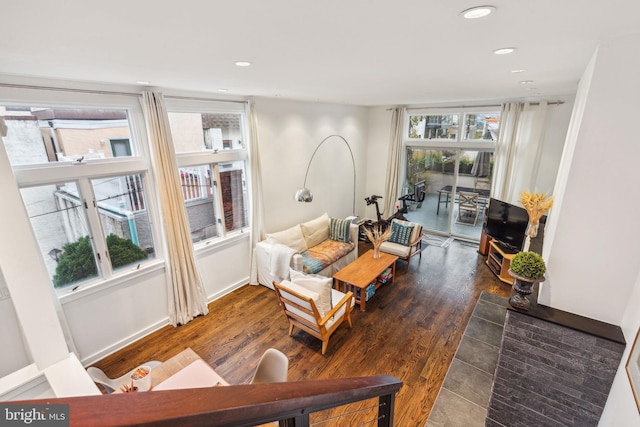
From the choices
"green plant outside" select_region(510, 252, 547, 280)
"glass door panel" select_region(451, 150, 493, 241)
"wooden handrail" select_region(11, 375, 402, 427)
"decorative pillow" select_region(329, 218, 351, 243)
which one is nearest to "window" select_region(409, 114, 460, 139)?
"glass door panel" select_region(451, 150, 493, 241)

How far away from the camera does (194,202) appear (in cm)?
424

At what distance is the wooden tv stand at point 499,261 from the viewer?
15.7 feet

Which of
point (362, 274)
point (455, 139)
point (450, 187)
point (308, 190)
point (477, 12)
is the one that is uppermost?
point (477, 12)

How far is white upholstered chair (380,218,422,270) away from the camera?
17.4ft

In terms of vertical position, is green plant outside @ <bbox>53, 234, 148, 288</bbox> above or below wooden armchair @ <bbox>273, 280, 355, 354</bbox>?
above

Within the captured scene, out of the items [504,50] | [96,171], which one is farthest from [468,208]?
[96,171]

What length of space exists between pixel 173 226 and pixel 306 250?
2226 mm

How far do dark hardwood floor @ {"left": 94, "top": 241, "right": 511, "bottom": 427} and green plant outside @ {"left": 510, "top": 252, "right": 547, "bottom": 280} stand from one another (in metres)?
1.65

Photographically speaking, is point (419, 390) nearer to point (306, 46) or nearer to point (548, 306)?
point (548, 306)

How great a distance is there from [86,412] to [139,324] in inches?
154

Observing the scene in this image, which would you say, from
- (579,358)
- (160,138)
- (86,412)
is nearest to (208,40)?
(86,412)

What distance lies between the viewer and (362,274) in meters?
4.41

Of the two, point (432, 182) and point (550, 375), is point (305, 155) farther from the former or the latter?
point (550, 375)

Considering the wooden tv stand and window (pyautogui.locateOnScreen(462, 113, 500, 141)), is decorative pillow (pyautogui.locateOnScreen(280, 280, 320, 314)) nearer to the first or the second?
the wooden tv stand
